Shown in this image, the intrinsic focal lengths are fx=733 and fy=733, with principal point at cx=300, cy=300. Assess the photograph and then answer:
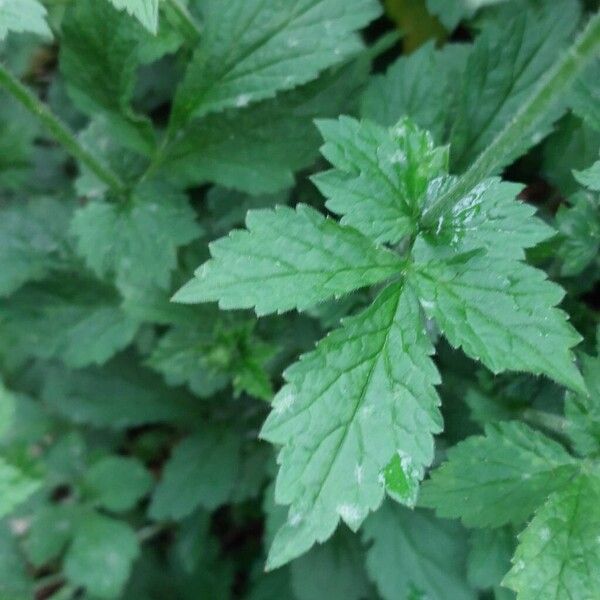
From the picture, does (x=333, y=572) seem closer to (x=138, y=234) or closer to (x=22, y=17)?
(x=138, y=234)

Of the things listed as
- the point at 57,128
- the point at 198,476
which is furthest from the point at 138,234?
the point at 198,476

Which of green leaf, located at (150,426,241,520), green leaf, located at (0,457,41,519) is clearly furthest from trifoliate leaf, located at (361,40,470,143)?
green leaf, located at (0,457,41,519)

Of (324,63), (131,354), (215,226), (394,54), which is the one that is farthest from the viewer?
(131,354)

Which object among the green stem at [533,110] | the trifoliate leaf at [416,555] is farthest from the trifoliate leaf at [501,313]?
the trifoliate leaf at [416,555]

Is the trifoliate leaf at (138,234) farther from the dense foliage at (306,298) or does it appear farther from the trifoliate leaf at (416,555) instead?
the trifoliate leaf at (416,555)

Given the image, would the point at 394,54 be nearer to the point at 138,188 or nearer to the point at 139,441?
the point at 138,188

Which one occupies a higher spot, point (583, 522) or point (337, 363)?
point (337, 363)

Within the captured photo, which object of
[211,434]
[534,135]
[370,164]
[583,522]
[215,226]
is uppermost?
[215,226]

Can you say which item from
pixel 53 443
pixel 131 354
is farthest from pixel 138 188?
pixel 53 443
